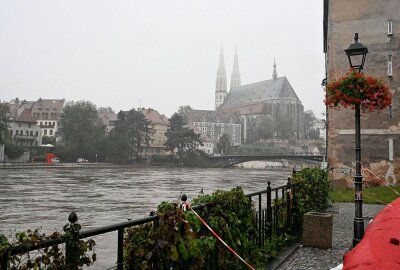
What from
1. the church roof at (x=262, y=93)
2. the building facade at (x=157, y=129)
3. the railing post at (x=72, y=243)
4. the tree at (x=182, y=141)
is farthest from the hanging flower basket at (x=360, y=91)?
the church roof at (x=262, y=93)

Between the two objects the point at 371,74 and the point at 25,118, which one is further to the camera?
the point at 25,118

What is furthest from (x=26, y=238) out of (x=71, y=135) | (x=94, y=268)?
(x=71, y=135)

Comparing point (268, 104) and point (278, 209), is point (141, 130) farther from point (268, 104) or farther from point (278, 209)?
point (278, 209)

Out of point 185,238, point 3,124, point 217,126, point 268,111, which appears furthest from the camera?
point 217,126

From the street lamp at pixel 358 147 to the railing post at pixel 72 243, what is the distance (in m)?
6.45

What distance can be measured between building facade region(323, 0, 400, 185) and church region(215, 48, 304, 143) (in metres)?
114

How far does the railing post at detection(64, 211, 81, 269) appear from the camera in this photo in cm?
291

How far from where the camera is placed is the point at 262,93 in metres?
159

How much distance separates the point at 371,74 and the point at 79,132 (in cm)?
7558

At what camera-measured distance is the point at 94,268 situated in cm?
973

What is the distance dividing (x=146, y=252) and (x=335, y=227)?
29.8ft

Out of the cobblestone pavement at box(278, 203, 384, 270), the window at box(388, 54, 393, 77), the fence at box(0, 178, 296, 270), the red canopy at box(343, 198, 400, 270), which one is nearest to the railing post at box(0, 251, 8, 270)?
the fence at box(0, 178, 296, 270)

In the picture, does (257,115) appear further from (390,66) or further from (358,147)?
(358,147)

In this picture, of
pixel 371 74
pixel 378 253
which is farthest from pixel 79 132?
pixel 378 253
